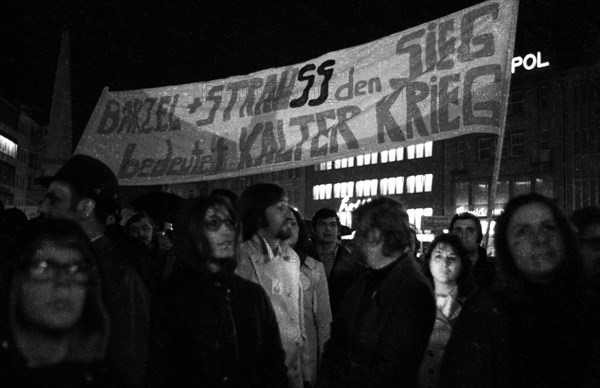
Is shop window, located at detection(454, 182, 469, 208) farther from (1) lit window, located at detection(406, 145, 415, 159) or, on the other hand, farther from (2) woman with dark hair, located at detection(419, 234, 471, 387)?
(2) woman with dark hair, located at detection(419, 234, 471, 387)

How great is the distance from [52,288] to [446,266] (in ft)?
11.4

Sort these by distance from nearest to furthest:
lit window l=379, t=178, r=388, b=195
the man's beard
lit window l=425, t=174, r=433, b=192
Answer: the man's beard
lit window l=425, t=174, r=433, b=192
lit window l=379, t=178, r=388, b=195


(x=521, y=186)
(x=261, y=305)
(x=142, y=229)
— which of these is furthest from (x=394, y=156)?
(x=261, y=305)

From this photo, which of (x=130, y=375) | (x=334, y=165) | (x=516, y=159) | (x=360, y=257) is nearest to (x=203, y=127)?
(x=360, y=257)

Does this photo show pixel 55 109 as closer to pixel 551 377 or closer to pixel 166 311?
pixel 166 311

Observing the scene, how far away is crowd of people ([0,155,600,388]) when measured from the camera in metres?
2.14

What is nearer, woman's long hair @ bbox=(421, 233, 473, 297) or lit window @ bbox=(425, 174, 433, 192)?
woman's long hair @ bbox=(421, 233, 473, 297)

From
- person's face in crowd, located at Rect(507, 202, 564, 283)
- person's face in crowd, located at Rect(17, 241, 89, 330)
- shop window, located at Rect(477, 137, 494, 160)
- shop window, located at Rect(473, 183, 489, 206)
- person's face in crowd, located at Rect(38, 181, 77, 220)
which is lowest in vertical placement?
person's face in crowd, located at Rect(17, 241, 89, 330)

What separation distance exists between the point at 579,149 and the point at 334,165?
96.1 feet

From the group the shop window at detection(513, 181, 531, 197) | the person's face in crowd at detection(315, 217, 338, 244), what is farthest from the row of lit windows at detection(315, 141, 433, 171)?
the person's face in crowd at detection(315, 217, 338, 244)

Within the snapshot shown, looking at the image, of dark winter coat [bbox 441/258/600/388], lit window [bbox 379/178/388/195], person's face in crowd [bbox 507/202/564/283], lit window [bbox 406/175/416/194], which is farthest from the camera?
lit window [bbox 379/178/388/195]

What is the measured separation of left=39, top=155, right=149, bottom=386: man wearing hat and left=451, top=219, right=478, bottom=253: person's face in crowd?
3.83 m

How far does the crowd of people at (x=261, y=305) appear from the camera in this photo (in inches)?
84.2

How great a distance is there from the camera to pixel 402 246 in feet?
11.4
